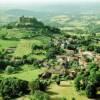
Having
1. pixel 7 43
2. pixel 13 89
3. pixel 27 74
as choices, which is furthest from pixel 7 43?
pixel 13 89

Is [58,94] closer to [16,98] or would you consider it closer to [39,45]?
[16,98]

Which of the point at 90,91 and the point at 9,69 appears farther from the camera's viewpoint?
the point at 9,69

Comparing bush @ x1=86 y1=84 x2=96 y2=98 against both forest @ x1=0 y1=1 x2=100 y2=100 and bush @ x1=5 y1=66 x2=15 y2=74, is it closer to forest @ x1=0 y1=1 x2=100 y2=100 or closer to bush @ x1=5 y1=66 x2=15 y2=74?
forest @ x1=0 y1=1 x2=100 y2=100

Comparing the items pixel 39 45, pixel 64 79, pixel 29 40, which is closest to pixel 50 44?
pixel 39 45

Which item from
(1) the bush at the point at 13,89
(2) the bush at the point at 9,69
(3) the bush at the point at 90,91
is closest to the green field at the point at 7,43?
(2) the bush at the point at 9,69

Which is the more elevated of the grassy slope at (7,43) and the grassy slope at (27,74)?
Result: the grassy slope at (7,43)

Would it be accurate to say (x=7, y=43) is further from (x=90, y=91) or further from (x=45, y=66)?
(x=90, y=91)

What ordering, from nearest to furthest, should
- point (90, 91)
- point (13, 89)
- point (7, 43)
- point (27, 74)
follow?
point (90, 91) → point (13, 89) → point (27, 74) → point (7, 43)

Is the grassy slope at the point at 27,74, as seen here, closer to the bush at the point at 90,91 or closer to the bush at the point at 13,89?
the bush at the point at 13,89

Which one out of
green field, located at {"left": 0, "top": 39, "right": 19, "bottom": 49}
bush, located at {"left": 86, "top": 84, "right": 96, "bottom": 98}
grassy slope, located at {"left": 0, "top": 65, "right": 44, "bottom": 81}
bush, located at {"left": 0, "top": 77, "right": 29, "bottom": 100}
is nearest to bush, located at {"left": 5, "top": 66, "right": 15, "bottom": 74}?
grassy slope, located at {"left": 0, "top": 65, "right": 44, "bottom": 81}
